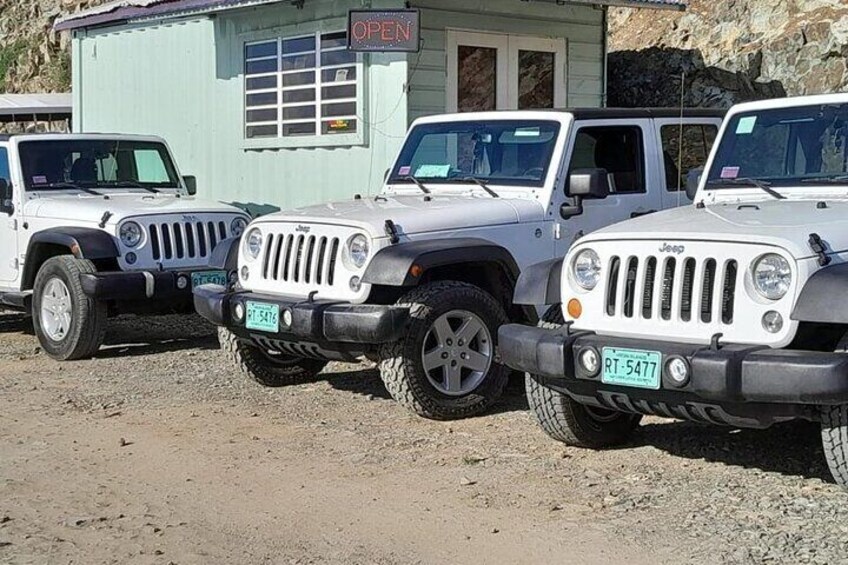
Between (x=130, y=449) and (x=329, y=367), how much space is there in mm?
2608

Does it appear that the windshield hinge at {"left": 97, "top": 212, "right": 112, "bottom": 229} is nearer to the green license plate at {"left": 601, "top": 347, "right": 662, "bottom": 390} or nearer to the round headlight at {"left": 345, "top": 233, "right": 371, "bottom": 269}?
the round headlight at {"left": 345, "top": 233, "right": 371, "bottom": 269}

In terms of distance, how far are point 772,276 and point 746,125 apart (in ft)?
6.54

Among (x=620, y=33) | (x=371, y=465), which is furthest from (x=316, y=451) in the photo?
(x=620, y=33)

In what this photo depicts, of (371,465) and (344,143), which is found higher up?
(344,143)

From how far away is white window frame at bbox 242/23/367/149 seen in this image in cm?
1271

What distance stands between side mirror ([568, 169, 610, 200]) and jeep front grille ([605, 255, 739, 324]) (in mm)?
1740

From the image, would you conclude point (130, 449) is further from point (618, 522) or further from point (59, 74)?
point (59, 74)

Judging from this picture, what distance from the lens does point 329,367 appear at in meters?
9.03

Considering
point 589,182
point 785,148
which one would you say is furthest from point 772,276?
point 589,182

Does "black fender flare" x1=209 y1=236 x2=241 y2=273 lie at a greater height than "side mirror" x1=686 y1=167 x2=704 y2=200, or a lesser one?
lesser

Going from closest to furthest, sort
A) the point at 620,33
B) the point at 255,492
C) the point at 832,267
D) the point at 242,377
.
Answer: the point at 832,267, the point at 255,492, the point at 242,377, the point at 620,33

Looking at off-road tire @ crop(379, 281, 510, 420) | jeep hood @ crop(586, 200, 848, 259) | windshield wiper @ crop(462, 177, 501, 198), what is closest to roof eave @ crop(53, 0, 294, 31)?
windshield wiper @ crop(462, 177, 501, 198)

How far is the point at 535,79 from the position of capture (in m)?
13.6

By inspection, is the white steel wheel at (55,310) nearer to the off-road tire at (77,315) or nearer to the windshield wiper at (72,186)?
the off-road tire at (77,315)
